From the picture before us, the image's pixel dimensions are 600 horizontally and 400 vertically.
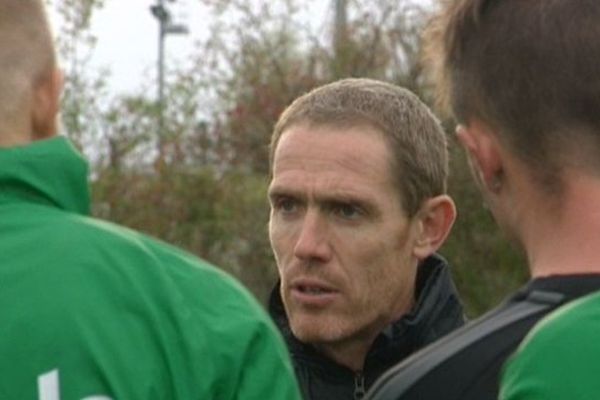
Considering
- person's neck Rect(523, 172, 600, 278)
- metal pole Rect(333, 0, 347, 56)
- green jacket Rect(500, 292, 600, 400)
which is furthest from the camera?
metal pole Rect(333, 0, 347, 56)

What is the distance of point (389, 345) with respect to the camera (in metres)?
4.89

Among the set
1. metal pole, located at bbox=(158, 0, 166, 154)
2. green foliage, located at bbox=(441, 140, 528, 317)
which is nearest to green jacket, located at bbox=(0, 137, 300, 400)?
green foliage, located at bbox=(441, 140, 528, 317)

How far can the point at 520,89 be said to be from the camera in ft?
10.9

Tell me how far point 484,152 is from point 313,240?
5.46ft

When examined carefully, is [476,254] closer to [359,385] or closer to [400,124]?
[400,124]

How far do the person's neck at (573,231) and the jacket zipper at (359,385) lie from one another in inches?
65.5

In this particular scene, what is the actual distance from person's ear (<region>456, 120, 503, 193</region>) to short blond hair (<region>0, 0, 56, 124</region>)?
67 centimetres

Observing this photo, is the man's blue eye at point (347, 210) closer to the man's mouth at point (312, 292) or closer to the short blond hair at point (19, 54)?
the man's mouth at point (312, 292)

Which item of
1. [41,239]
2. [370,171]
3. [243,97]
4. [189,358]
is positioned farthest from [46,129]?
[243,97]

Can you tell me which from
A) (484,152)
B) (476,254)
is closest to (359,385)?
(484,152)

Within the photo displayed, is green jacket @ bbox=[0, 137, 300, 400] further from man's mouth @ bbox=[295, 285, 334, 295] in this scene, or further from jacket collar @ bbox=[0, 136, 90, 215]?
man's mouth @ bbox=[295, 285, 334, 295]

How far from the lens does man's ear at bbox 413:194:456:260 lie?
5.09m

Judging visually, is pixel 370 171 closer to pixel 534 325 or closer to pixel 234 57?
pixel 534 325

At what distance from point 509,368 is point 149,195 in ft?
57.8
